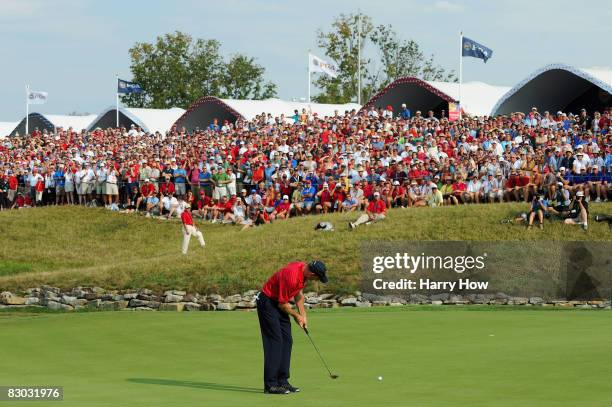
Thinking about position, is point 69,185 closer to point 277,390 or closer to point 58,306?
point 58,306

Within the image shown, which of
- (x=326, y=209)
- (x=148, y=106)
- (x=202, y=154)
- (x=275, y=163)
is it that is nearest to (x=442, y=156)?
(x=326, y=209)

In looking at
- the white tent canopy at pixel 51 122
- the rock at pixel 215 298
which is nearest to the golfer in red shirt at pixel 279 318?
the rock at pixel 215 298

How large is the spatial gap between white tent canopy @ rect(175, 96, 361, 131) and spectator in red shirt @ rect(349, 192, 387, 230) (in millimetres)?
29133

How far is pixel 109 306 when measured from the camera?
30.9 metres

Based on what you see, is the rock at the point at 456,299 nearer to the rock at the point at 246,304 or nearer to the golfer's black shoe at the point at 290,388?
the rock at the point at 246,304

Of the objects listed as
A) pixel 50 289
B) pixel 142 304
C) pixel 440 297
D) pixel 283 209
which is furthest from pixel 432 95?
pixel 142 304

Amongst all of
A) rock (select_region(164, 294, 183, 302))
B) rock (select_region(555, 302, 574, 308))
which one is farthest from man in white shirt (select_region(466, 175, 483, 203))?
rock (select_region(164, 294, 183, 302))

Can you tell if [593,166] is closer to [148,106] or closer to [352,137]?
[352,137]

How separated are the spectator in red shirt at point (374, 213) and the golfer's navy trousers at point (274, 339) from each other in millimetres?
21358

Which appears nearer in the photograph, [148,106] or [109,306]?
[109,306]

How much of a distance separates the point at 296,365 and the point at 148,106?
283 feet

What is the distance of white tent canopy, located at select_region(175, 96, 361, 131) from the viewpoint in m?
64.9

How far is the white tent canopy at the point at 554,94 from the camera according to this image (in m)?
48.2

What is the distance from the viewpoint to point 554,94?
5053 cm
